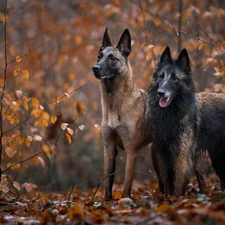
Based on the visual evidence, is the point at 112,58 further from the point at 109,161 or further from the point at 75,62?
the point at 75,62

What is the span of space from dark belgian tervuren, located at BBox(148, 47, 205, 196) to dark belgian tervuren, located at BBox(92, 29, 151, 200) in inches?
12.6

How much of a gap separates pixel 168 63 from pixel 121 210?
9.21ft

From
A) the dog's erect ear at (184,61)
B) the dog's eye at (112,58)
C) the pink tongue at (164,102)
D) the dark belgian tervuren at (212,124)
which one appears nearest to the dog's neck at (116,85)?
the dog's eye at (112,58)

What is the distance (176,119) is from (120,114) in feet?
3.02

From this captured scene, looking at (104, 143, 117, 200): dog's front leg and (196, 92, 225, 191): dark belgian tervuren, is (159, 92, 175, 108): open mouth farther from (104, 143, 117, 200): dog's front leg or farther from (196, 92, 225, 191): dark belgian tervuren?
(104, 143, 117, 200): dog's front leg

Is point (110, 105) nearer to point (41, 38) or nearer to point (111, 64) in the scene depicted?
point (111, 64)

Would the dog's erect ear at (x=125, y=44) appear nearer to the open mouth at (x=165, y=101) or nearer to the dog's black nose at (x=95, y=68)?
the dog's black nose at (x=95, y=68)

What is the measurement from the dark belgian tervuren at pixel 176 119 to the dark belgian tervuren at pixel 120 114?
0.32 meters

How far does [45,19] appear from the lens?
19.9 m

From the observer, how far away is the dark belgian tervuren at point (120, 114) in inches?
287

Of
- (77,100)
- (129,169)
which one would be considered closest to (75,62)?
(77,100)

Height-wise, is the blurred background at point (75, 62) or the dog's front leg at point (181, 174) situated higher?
the blurred background at point (75, 62)

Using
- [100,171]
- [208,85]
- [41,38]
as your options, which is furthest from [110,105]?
[41,38]

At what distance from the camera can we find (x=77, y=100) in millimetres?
13391
